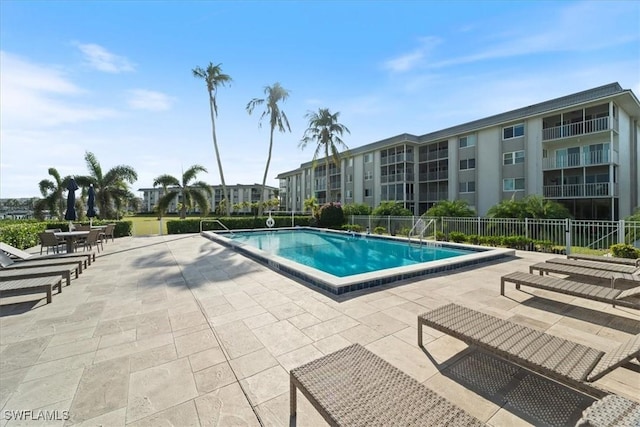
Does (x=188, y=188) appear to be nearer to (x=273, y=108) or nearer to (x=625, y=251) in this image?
(x=273, y=108)

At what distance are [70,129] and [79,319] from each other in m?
11.0

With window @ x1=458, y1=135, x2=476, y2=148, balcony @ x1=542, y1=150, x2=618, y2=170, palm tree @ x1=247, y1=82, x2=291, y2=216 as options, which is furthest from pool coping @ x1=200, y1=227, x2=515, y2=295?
window @ x1=458, y1=135, x2=476, y2=148

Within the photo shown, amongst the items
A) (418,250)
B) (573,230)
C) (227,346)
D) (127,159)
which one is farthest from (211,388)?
→ (127,159)

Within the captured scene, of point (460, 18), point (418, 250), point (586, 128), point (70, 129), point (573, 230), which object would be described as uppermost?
point (460, 18)

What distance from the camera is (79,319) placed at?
4.02 meters

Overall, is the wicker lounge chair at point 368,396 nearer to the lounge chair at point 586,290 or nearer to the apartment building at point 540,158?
the lounge chair at point 586,290

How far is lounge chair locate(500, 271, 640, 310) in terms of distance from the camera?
3.67 m

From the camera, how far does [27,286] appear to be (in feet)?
14.4

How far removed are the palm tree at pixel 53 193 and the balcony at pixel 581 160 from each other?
33.9m

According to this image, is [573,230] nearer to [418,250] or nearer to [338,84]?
[418,250]

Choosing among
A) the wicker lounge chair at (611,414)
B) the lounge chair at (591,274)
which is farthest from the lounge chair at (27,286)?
the lounge chair at (591,274)

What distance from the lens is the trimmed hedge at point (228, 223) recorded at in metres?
18.8

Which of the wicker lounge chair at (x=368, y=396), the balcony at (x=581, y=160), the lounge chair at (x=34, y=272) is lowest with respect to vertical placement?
the wicker lounge chair at (x=368, y=396)

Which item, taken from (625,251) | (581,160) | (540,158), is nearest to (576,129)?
(581,160)
